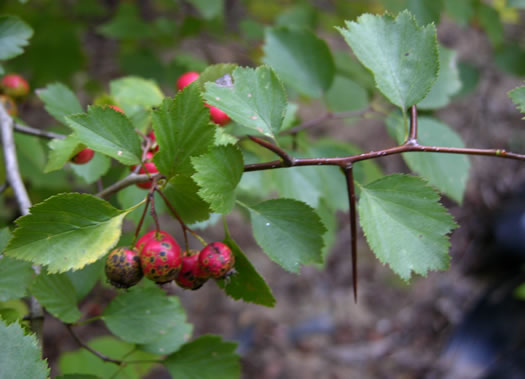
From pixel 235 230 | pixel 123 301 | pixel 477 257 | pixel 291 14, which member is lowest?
pixel 235 230

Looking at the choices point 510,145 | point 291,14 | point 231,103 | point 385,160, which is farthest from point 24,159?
point 510,145

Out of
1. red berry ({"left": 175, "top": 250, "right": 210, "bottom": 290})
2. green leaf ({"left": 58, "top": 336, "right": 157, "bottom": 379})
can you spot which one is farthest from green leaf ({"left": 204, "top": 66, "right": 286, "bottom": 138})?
green leaf ({"left": 58, "top": 336, "right": 157, "bottom": 379})

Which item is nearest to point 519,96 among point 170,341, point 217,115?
point 217,115

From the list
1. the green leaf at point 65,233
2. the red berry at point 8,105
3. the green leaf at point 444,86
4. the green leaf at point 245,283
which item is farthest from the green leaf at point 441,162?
the red berry at point 8,105

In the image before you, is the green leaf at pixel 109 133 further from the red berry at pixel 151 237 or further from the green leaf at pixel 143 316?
the green leaf at pixel 143 316

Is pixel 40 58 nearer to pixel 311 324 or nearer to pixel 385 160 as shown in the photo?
pixel 311 324

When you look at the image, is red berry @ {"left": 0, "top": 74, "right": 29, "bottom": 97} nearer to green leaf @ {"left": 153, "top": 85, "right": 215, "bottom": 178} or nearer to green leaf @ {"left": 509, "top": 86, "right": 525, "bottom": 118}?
green leaf @ {"left": 153, "top": 85, "right": 215, "bottom": 178}
